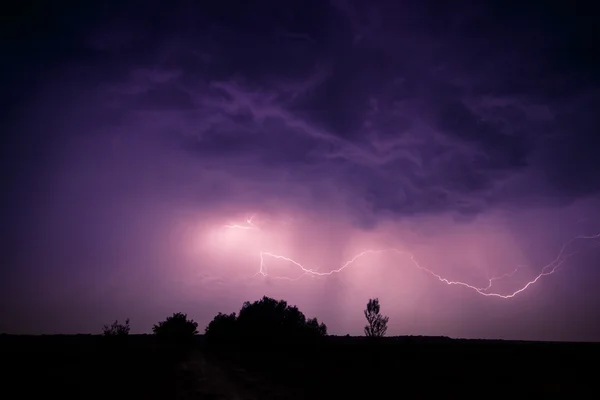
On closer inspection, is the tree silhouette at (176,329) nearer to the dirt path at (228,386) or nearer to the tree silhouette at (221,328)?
the tree silhouette at (221,328)

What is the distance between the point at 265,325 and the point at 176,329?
55.3 feet

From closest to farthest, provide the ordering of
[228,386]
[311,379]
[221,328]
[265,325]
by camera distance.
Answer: [228,386] → [311,379] → [265,325] → [221,328]

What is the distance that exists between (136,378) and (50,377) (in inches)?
178

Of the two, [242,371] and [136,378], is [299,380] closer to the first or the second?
[242,371]

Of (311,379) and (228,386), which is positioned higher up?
(311,379)

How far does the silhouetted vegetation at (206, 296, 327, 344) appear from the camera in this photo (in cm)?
5256

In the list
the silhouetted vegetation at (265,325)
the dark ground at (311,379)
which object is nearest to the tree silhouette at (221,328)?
the silhouetted vegetation at (265,325)

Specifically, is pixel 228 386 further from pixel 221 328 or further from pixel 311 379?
pixel 221 328

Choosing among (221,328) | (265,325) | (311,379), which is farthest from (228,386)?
(221,328)

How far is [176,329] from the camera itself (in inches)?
2263

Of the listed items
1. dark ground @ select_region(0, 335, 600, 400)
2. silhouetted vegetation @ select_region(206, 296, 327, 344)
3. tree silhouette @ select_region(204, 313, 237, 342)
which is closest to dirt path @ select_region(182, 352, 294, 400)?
dark ground @ select_region(0, 335, 600, 400)

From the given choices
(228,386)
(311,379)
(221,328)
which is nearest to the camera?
(228,386)

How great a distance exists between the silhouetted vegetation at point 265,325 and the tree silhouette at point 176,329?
5.13 m

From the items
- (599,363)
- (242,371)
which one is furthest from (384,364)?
(599,363)
